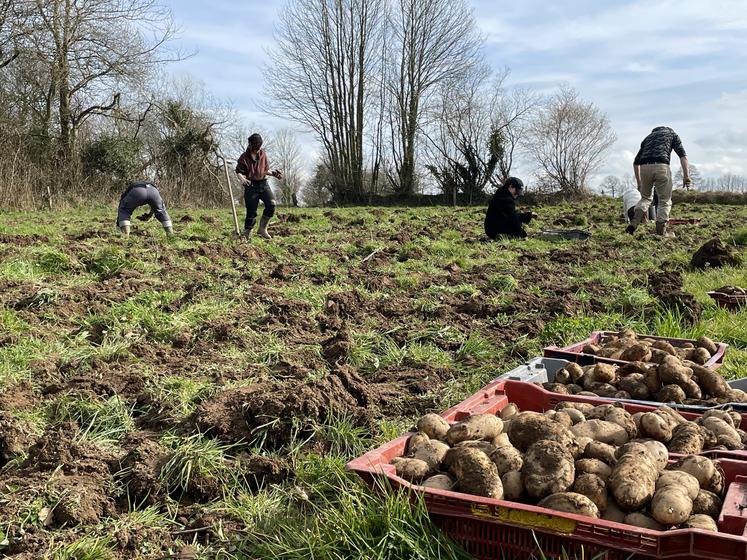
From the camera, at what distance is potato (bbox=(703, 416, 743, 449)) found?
2.41 meters

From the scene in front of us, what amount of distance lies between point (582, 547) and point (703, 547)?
12.1 inches

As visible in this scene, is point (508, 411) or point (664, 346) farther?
point (664, 346)

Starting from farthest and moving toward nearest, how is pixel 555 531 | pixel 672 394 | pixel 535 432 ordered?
1. pixel 672 394
2. pixel 535 432
3. pixel 555 531

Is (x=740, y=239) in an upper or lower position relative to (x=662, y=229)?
lower

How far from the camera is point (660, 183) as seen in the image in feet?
35.4

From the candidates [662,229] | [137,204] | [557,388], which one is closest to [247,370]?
[557,388]

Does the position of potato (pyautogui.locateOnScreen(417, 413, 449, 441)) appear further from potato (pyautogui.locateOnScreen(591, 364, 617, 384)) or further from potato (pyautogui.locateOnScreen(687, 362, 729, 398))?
potato (pyautogui.locateOnScreen(687, 362, 729, 398))

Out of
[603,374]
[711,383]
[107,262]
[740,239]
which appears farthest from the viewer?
[740,239]

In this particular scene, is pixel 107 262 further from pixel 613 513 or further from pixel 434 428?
pixel 613 513

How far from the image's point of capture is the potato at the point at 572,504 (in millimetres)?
1849

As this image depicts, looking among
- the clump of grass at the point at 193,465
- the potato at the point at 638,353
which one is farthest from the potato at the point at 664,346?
the clump of grass at the point at 193,465

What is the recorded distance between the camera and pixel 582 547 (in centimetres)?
174

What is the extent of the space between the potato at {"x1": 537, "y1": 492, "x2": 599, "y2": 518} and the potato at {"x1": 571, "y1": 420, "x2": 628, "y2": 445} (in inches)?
22.2

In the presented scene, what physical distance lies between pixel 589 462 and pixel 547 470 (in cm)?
19
